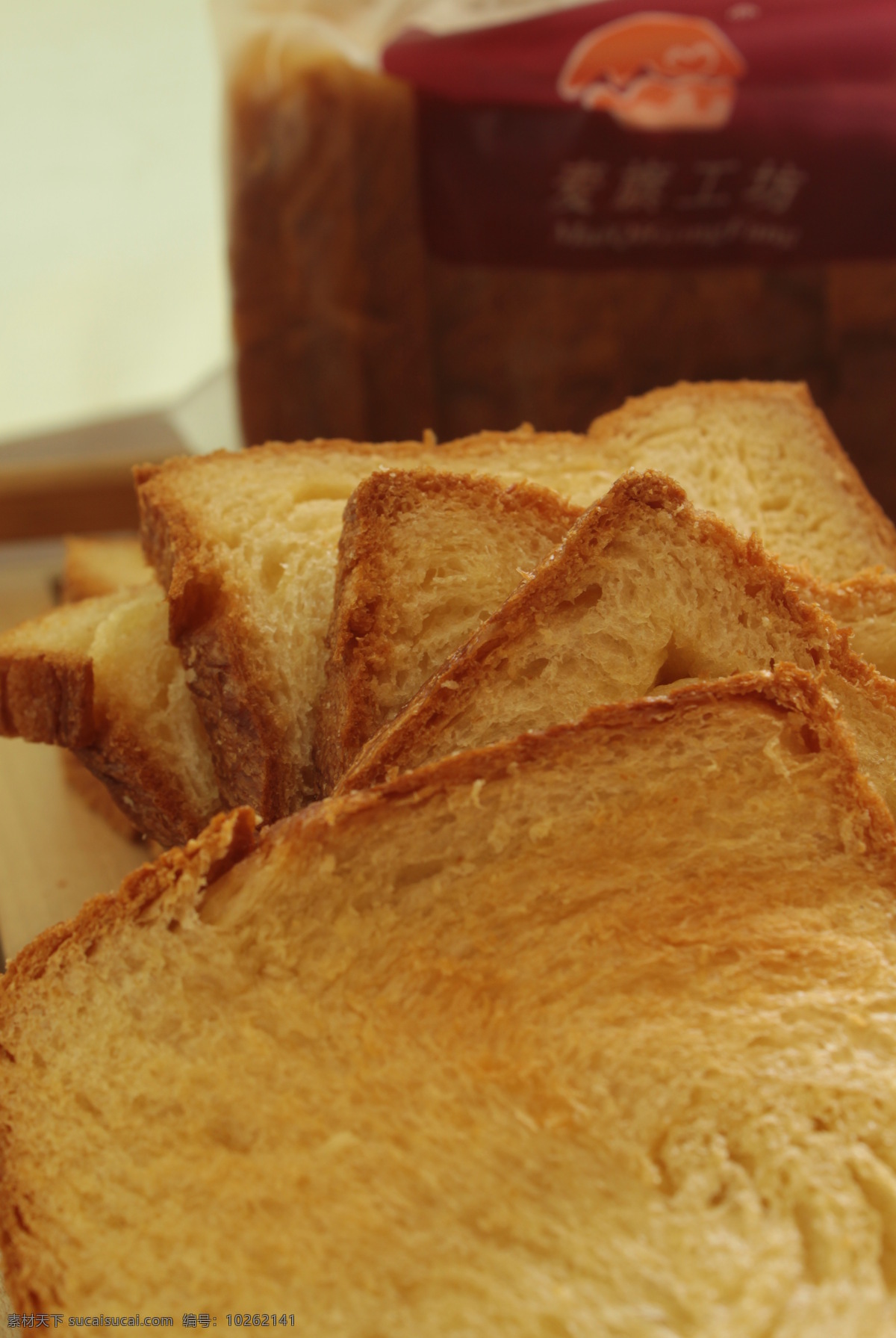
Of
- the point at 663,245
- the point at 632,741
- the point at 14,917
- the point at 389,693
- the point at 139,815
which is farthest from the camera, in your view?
the point at 663,245

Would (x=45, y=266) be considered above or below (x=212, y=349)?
above

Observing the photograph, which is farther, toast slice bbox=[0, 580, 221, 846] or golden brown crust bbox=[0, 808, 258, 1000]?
toast slice bbox=[0, 580, 221, 846]

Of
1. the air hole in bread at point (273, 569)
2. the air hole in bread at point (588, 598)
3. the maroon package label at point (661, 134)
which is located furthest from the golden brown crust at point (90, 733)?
the maroon package label at point (661, 134)

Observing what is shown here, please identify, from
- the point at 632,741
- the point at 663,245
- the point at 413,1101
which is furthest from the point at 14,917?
the point at 663,245

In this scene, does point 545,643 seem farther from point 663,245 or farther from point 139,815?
point 663,245

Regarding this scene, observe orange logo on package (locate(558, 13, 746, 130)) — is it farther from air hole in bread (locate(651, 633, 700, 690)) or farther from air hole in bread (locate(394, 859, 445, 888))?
air hole in bread (locate(394, 859, 445, 888))

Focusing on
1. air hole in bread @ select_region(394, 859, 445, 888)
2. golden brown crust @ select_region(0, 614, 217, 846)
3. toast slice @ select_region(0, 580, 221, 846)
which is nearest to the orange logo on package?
toast slice @ select_region(0, 580, 221, 846)
